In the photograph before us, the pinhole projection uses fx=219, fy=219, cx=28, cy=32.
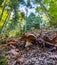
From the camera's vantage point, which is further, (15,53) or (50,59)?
(15,53)

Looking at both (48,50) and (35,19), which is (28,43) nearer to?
(48,50)

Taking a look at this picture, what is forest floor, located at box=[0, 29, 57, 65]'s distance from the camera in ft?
9.39

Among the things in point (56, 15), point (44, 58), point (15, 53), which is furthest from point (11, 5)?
point (56, 15)

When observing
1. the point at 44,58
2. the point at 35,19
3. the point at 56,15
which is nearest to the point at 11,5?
the point at 44,58

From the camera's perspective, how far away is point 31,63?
283 cm

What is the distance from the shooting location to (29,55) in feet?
10.3

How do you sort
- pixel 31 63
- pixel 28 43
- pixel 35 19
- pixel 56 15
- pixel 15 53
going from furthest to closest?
pixel 35 19, pixel 56 15, pixel 28 43, pixel 15 53, pixel 31 63

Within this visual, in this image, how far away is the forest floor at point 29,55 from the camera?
2.86 meters

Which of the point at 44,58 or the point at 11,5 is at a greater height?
the point at 11,5

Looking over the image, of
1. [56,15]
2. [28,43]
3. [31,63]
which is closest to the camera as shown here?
[31,63]

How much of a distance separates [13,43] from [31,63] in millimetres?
871

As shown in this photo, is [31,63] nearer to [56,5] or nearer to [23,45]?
[23,45]

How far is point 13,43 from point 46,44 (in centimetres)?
57

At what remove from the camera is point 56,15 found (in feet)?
27.3
